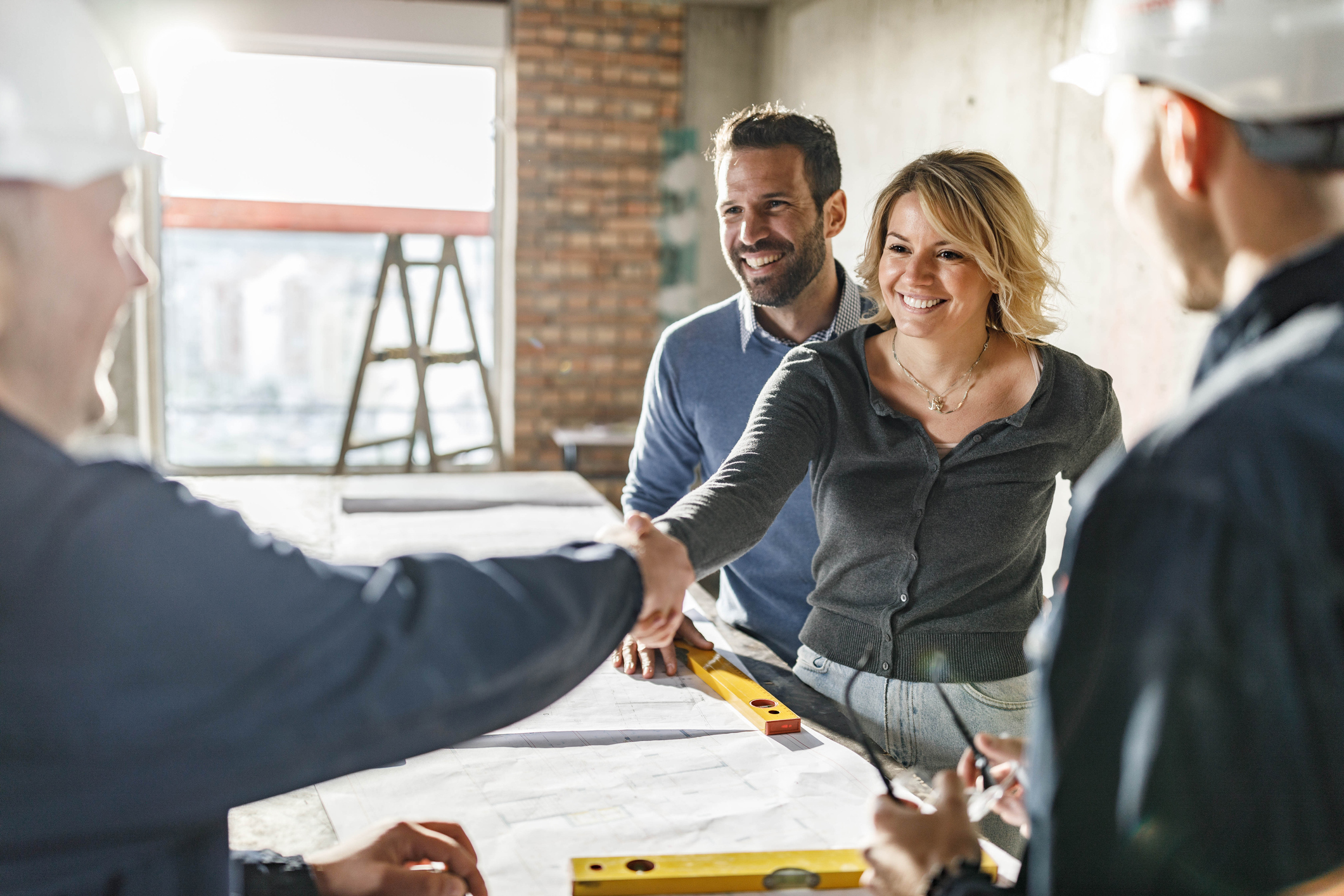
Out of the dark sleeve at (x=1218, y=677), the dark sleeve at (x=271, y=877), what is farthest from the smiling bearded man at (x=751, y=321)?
the dark sleeve at (x=1218, y=677)

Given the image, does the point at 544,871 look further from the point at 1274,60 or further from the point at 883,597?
the point at 1274,60

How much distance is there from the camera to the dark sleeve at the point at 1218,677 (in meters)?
0.57

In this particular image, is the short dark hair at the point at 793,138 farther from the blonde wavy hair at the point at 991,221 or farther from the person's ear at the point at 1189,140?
the person's ear at the point at 1189,140

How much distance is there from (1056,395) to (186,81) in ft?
18.4

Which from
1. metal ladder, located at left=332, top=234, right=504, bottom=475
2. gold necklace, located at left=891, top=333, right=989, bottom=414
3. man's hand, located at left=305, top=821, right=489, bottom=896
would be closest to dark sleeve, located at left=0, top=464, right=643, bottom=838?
man's hand, located at left=305, top=821, right=489, bottom=896

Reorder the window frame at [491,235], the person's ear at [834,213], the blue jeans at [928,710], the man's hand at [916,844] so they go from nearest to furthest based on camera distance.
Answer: the man's hand at [916,844]
the blue jeans at [928,710]
the person's ear at [834,213]
the window frame at [491,235]

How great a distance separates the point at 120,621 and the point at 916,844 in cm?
63

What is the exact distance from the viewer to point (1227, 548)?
57 centimetres

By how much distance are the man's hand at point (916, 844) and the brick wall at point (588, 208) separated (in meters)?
5.34

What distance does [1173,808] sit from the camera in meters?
0.59

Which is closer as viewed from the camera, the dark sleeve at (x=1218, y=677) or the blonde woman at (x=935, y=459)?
the dark sleeve at (x=1218, y=677)

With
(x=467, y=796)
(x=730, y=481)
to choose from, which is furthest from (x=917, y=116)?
(x=467, y=796)

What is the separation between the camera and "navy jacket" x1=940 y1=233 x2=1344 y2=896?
0.57m

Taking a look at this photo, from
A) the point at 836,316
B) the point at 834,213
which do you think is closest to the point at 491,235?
the point at 834,213
